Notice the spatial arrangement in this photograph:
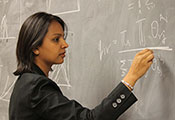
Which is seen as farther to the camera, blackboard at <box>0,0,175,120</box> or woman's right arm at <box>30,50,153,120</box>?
blackboard at <box>0,0,175,120</box>

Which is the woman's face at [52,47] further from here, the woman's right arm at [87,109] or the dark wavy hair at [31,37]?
the woman's right arm at [87,109]

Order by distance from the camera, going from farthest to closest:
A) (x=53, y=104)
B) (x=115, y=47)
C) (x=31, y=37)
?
(x=115, y=47)
(x=31, y=37)
(x=53, y=104)

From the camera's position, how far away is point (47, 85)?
0.85 m

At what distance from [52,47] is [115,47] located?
300 millimetres

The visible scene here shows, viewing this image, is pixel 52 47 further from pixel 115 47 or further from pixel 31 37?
pixel 115 47

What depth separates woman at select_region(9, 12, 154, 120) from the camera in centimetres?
78

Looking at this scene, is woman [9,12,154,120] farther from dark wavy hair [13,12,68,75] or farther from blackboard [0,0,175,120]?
blackboard [0,0,175,120]

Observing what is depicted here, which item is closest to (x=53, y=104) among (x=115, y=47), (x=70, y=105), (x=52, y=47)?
(x=70, y=105)

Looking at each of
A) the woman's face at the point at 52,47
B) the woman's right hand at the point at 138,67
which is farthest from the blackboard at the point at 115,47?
the woman's face at the point at 52,47

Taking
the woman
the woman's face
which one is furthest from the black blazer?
the woman's face

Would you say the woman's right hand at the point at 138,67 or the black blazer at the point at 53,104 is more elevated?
the woman's right hand at the point at 138,67

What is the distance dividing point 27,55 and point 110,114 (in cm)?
39

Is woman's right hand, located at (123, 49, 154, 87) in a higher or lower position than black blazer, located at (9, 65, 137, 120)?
higher

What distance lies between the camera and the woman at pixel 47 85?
0.78 metres
